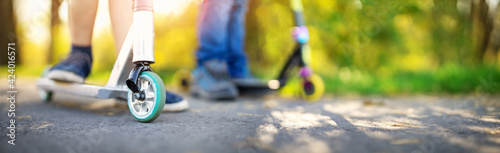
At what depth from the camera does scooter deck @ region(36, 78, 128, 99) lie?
1.77 meters

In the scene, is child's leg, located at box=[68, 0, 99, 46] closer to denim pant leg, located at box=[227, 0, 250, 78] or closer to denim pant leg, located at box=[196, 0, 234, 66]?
denim pant leg, located at box=[196, 0, 234, 66]

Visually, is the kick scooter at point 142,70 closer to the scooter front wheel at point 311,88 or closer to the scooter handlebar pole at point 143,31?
the scooter handlebar pole at point 143,31

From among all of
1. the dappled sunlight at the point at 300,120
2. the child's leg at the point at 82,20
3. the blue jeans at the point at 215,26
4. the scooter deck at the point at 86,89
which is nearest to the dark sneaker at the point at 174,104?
the scooter deck at the point at 86,89

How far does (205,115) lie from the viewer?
1875mm

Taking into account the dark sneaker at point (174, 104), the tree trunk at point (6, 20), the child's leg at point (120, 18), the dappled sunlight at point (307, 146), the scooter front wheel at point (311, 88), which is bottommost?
the dappled sunlight at point (307, 146)

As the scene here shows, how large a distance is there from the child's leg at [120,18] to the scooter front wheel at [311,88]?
153 centimetres

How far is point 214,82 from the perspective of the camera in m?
2.72

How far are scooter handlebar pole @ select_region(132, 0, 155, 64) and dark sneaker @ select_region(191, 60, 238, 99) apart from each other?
1075 millimetres

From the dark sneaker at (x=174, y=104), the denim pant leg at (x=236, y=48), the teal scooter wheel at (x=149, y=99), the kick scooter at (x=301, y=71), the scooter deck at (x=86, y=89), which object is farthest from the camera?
the denim pant leg at (x=236, y=48)

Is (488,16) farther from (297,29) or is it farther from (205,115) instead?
(205,115)

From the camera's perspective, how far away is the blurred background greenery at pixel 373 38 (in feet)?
11.7

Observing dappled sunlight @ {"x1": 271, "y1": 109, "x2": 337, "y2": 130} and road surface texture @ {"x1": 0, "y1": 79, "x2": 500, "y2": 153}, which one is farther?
dappled sunlight @ {"x1": 271, "y1": 109, "x2": 337, "y2": 130}

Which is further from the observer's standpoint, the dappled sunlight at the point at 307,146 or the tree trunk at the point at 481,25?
the tree trunk at the point at 481,25

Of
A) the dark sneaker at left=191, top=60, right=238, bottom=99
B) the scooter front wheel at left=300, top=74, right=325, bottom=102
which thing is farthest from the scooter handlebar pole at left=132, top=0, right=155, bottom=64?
the scooter front wheel at left=300, top=74, right=325, bottom=102
